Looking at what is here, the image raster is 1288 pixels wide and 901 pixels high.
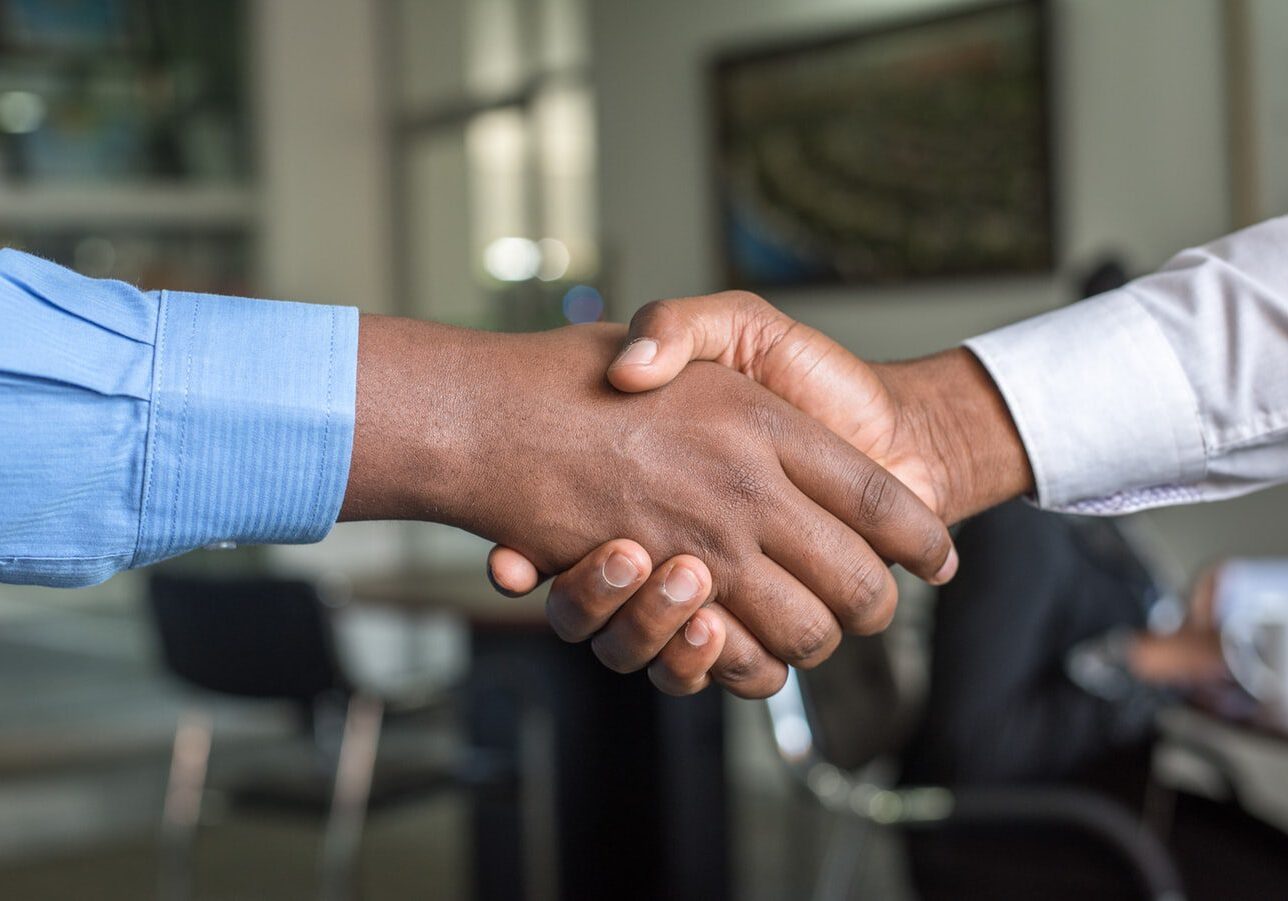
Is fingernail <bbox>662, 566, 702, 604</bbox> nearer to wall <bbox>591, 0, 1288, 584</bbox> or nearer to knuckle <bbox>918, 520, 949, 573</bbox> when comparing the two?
knuckle <bbox>918, 520, 949, 573</bbox>

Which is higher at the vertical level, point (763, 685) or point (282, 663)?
point (763, 685)

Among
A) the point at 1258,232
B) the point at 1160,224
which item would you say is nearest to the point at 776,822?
the point at 1160,224

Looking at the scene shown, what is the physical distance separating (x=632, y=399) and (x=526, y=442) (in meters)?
0.11

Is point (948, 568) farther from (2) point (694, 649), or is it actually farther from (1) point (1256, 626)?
(1) point (1256, 626)

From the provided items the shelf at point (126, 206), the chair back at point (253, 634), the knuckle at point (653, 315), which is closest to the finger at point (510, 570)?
the knuckle at point (653, 315)

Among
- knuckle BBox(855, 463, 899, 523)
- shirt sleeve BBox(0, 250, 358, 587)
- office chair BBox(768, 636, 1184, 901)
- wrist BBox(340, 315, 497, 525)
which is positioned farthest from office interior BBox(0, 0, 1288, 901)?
shirt sleeve BBox(0, 250, 358, 587)

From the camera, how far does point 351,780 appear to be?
9.67 ft

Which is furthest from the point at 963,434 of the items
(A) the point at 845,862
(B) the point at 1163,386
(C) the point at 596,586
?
(A) the point at 845,862

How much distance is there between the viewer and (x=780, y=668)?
1.29 metres

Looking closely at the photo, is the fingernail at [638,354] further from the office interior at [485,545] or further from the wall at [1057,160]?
the wall at [1057,160]

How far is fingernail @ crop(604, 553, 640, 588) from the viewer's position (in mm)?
1181

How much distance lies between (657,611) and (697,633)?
4 cm

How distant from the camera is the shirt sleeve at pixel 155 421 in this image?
1.00 metres

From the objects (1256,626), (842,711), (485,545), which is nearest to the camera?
(1256,626)
